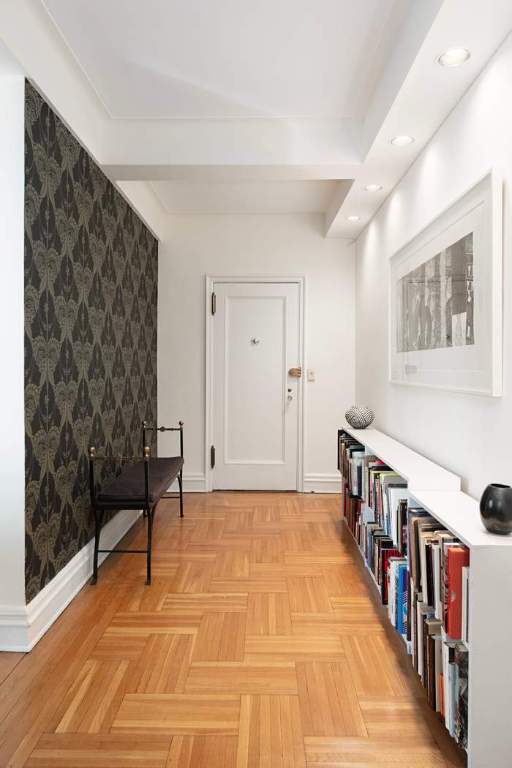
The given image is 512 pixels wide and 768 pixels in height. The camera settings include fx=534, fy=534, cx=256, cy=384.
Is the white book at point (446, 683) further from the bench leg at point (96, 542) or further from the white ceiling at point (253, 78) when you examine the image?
the white ceiling at point (253, 78)

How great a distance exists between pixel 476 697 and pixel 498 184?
162 centimetres

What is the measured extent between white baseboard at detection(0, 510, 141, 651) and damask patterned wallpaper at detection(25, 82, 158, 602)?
0.05 meters

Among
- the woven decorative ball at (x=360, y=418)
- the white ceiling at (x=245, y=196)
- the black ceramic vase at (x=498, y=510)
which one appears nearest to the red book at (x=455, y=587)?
the black ceramic vase at (x=498, y=510)

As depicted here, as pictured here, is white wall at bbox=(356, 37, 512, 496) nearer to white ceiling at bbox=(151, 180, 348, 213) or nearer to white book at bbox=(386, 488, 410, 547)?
white book at bbox=(386, 488, 410, 547)

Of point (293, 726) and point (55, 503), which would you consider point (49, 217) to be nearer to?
point (55, 503)

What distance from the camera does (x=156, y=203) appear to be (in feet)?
15.1

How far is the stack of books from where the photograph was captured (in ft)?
5.13

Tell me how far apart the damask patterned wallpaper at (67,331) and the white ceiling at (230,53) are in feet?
1.23

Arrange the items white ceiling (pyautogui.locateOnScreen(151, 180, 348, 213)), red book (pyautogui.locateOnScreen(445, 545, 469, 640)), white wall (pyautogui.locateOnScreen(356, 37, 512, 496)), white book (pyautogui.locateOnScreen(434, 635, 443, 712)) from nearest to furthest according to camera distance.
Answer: red book (pyautogui.locateOnScreen(445, 545, 469, 640))
white book (pyautogui.locateOnScreen(434, 635, 443, 712))
white wall (pyautogui.locateOnScreen(356, 37, 512, 496))
white ceiling (pyautogui.locateOnScreen(151, 180, 348, 213))

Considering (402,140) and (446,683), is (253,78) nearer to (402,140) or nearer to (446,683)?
(402,140)

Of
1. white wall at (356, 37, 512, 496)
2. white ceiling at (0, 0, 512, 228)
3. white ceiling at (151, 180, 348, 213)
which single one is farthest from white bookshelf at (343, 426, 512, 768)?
white ceiling at (151, 180, 348, 213)

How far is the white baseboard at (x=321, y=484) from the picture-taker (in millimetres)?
4992

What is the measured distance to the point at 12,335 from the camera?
2.15 metres

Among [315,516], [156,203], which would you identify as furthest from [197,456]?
[156,203]
